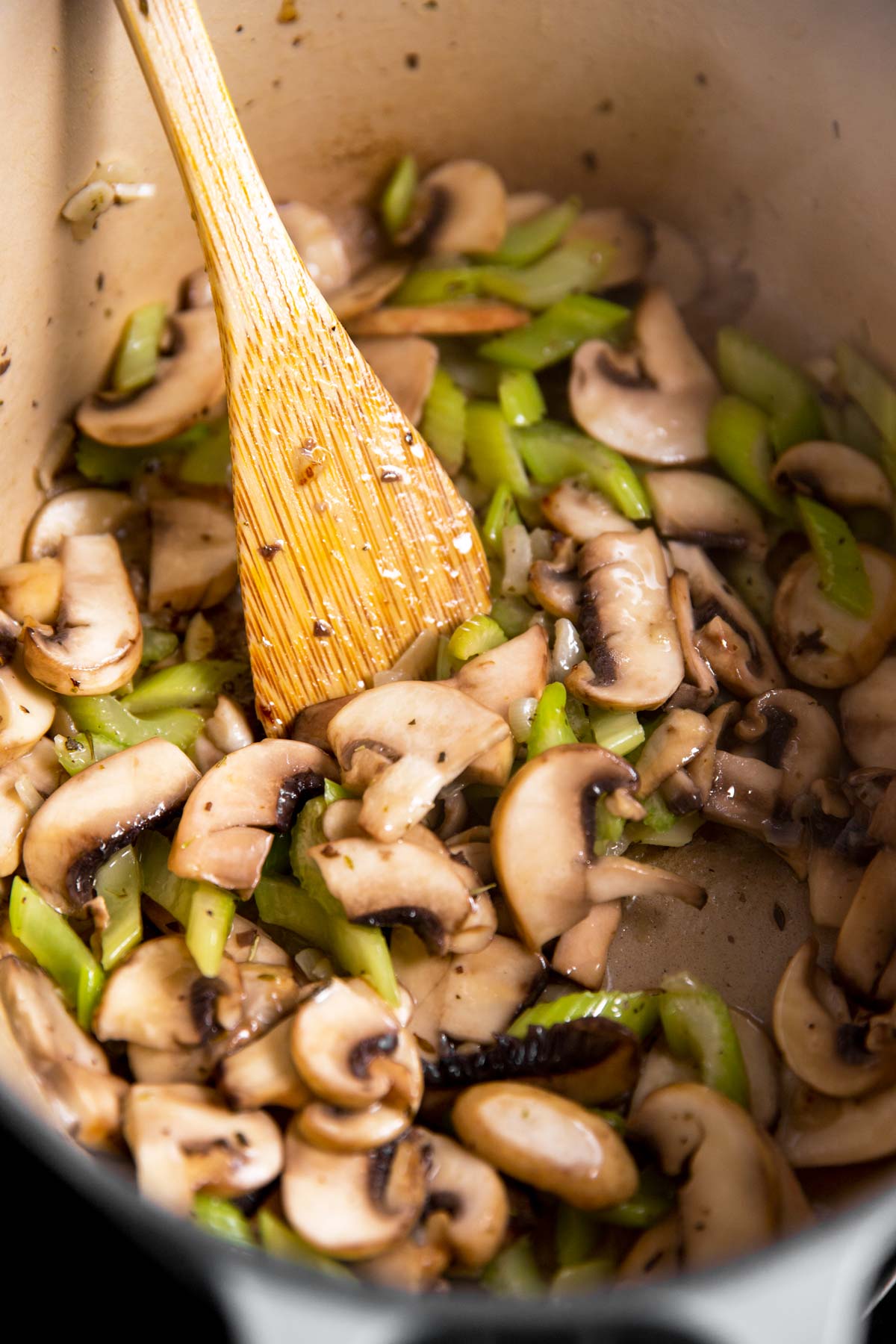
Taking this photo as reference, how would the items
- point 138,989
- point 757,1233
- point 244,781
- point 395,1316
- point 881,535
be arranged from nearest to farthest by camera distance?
1. point 395,1316
2. point 757,1233
3. point 138,989
4. point 244,781
5. point 881,535

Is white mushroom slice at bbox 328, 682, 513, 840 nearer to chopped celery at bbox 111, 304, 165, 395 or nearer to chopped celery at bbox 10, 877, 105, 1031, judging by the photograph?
chopped celery at bbox 10, 877, 105, 1031

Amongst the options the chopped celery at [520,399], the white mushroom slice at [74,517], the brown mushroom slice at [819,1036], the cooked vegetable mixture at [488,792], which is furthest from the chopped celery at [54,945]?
the chopped celery at [520,399]

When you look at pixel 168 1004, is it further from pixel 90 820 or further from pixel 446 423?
pixel 446 423

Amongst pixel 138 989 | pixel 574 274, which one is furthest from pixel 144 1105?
pixel 574 274

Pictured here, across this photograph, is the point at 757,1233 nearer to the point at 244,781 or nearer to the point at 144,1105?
the point at 144,1105

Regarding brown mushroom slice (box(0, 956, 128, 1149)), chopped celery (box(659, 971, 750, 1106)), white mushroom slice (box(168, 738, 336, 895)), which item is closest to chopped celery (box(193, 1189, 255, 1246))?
brown mushroom slice (box(0, 956, 128, 1149))

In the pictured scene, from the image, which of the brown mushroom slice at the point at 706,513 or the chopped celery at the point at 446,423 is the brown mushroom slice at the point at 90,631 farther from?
the brown mushroom slice at the point at 706,513
